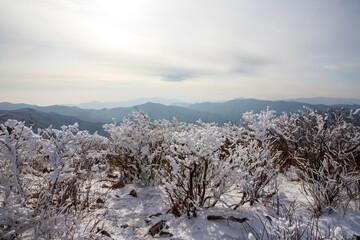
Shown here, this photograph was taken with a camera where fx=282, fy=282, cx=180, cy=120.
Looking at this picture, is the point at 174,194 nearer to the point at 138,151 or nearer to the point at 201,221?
the point at 201,221

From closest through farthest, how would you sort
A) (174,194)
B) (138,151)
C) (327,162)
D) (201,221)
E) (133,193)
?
1. (201,221)
2. (174,194)
3. (327,162)
4. (133,193)
5. (138,151)

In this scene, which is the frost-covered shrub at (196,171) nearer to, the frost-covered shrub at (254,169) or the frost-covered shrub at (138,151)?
the frost-covered shrub at (254,169)

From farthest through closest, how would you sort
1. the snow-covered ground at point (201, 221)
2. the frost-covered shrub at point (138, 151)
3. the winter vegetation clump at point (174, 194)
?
1. the frost-covered shrub at point (138, 151)
2. the snow-covered ground at point (201, 221)
3. the winter vegetation clump at point (174, 194)

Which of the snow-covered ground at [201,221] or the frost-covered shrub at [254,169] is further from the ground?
the frost-covered shrub at [254,169]

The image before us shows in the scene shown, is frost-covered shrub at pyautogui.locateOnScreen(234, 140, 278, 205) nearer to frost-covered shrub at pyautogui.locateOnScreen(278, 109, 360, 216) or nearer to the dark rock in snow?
frost-covered shrub at pyautogui.locateOnScreen(278, 109, 360, 216)

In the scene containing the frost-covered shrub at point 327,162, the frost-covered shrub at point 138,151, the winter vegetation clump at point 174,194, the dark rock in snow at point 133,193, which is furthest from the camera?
the frost-covered shrub at point 138,151

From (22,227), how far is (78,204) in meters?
1.99

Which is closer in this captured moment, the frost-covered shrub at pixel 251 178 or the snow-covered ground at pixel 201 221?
the snow-covered ground at pixel 201 221

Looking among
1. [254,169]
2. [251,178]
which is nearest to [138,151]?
[254,169]

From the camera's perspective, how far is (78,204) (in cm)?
534

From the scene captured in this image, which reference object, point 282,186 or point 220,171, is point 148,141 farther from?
point 282,186

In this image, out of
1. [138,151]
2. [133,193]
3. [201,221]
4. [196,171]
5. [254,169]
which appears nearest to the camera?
[201,221]

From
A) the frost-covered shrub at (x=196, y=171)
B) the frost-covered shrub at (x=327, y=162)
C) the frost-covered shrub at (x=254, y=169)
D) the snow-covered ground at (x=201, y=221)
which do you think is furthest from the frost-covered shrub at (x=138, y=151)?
the frost-covered shrub at (x=327, y=162)

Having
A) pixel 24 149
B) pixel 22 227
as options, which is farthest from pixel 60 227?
pixel 24 149
